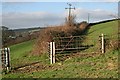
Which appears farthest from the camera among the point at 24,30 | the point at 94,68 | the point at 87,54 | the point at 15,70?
the point at 24,30

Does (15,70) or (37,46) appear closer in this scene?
(15,70)

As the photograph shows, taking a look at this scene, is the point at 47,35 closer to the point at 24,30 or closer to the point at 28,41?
the point at 24,30

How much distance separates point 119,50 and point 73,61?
2.97 metres

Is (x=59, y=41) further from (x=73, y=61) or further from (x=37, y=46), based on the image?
(x=73, y=61)

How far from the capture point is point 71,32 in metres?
29.8

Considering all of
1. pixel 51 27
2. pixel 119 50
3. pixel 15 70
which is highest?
pixel 51 27

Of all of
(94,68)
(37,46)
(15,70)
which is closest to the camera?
(94,68)

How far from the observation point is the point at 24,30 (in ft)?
111

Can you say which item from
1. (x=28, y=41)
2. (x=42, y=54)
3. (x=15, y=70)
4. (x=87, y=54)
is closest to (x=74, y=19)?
(x=28, y=41)

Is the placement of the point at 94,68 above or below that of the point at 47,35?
below

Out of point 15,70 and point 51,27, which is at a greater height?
point 51,27

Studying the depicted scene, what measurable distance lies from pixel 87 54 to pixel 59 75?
671cm

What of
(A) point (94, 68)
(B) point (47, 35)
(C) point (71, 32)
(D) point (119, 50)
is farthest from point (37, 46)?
(A) point (94, 68)

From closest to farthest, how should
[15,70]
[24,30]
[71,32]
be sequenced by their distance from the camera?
1. [15,70]
2. [71,32]
3. [24,30]
